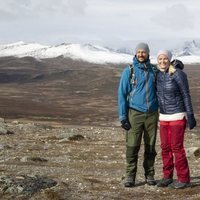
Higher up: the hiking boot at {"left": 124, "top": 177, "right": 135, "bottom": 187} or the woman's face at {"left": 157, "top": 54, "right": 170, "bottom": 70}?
the woman's face at {"left": 157, "top": 54, "right": 170, "bottom": 70}

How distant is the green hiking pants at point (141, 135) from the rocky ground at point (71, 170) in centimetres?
60

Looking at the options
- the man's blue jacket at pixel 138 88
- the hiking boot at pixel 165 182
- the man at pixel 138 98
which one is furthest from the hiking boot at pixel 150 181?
the man's blue jacket at pixel 138 88

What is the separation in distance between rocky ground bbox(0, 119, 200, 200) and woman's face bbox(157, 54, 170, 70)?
3156mm

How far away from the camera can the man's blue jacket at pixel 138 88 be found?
11.6 meters

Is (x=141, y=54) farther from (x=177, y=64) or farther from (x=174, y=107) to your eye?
(x=174, y=107)

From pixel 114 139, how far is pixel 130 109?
19086 mm

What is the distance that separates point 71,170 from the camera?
1639 centimetres

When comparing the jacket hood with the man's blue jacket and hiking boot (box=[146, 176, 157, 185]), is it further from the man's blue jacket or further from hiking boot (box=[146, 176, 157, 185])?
hiking boot (box=[146, 176, 157, 185])

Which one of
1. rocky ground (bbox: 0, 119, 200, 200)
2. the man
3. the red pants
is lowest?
rocky ground (bbox: 0, 119, 200, 200)

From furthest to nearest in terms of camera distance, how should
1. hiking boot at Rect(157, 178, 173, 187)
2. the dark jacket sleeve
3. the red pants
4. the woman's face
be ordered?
hiking boot at Rect(157, 178, 173, 187) → the red pants → the woman's face → the dark jacket sleeve

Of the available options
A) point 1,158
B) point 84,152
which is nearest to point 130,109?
point 1,158

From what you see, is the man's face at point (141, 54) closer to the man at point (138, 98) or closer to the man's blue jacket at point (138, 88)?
the man at point (138, 98)

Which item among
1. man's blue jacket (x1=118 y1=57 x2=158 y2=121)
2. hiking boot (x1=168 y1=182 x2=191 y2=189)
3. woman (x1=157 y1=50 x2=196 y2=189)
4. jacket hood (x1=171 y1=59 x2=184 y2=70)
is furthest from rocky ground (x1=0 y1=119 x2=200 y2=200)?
jacket hood (x1=171 y1=59 x2=184 y2=70)

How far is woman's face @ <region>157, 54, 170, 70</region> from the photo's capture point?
37.4 ft
